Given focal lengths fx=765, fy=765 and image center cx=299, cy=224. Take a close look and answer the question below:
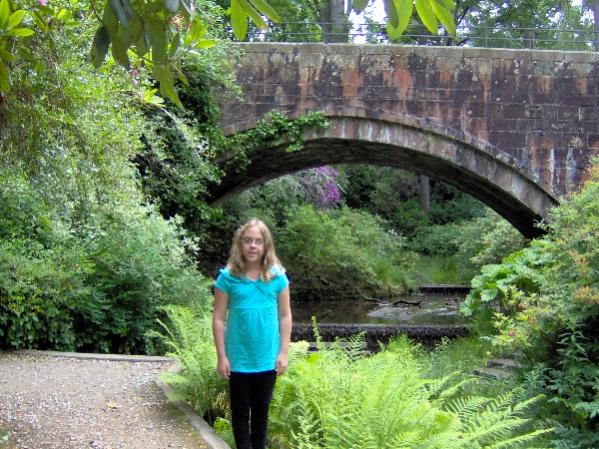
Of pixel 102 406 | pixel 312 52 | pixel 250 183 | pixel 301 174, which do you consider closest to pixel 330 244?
pixel 301 174

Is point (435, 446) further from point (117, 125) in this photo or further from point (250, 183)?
point (250, 183)

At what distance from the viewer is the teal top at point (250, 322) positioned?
352 cm

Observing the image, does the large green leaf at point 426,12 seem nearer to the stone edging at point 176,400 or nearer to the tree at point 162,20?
the tree at point 162,20

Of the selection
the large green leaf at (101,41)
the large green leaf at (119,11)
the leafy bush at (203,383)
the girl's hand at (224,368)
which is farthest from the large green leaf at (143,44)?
the leafy bush at (203,383)

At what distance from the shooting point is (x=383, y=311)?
1642 centimetres

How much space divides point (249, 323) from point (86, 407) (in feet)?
6.16

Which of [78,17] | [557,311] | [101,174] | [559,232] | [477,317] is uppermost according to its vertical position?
[78,17]

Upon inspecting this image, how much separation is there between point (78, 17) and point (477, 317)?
264 inches

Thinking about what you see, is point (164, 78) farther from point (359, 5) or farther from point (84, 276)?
point (84, 276)


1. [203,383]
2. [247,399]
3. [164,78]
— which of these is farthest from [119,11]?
[203,383]

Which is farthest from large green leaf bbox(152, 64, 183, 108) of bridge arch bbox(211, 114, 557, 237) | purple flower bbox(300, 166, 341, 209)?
purple flower bbox(300, 166, 341, 209)

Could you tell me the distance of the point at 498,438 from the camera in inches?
184

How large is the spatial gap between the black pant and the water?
1148 centimetres

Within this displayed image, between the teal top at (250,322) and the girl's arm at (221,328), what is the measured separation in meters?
0.02
